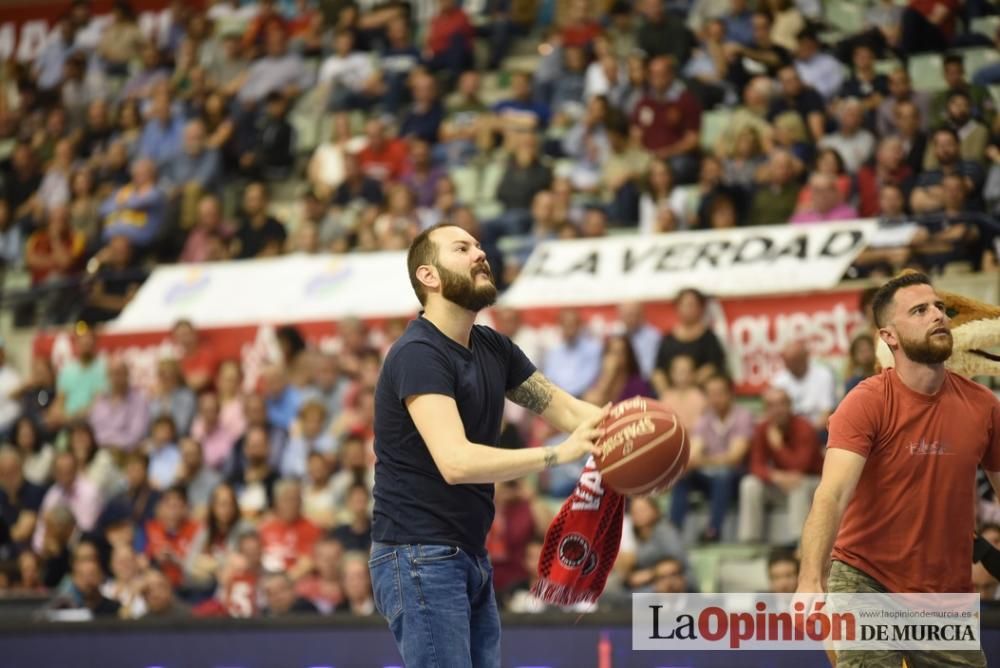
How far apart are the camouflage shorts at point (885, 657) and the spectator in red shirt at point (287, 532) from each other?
6618 millimetres

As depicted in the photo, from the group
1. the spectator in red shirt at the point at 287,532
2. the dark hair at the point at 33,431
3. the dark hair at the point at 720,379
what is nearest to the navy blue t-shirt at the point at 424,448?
the dark hair at the point at 720,379

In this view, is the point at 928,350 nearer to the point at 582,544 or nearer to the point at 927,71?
the point at 582,544

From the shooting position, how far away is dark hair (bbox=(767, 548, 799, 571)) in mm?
9289

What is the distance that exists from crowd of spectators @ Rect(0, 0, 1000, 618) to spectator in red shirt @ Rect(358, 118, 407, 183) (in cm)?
3

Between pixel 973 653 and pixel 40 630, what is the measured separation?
20.9 ft

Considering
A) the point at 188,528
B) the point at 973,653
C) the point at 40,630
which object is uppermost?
the point at 973,653

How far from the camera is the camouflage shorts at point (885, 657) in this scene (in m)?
5.59

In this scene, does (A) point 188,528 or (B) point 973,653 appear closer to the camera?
(B) point 973,653

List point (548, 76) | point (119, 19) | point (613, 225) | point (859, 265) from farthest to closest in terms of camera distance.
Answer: point (119, 19) → point (548, 76) → point (613, 225) → point (859, 265)

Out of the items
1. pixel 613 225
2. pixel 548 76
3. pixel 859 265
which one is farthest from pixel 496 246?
pixel 859 265

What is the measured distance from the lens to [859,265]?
11.5 m

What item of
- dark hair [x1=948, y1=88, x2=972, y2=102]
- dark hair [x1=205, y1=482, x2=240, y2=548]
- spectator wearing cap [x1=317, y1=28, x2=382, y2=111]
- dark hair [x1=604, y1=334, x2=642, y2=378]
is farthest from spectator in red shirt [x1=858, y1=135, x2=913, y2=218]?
spectator wearing cap [x1=317, y1=28, x2=382, y2=111]

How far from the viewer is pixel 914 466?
562 cm

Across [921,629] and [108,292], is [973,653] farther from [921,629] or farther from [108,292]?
[108,292]
